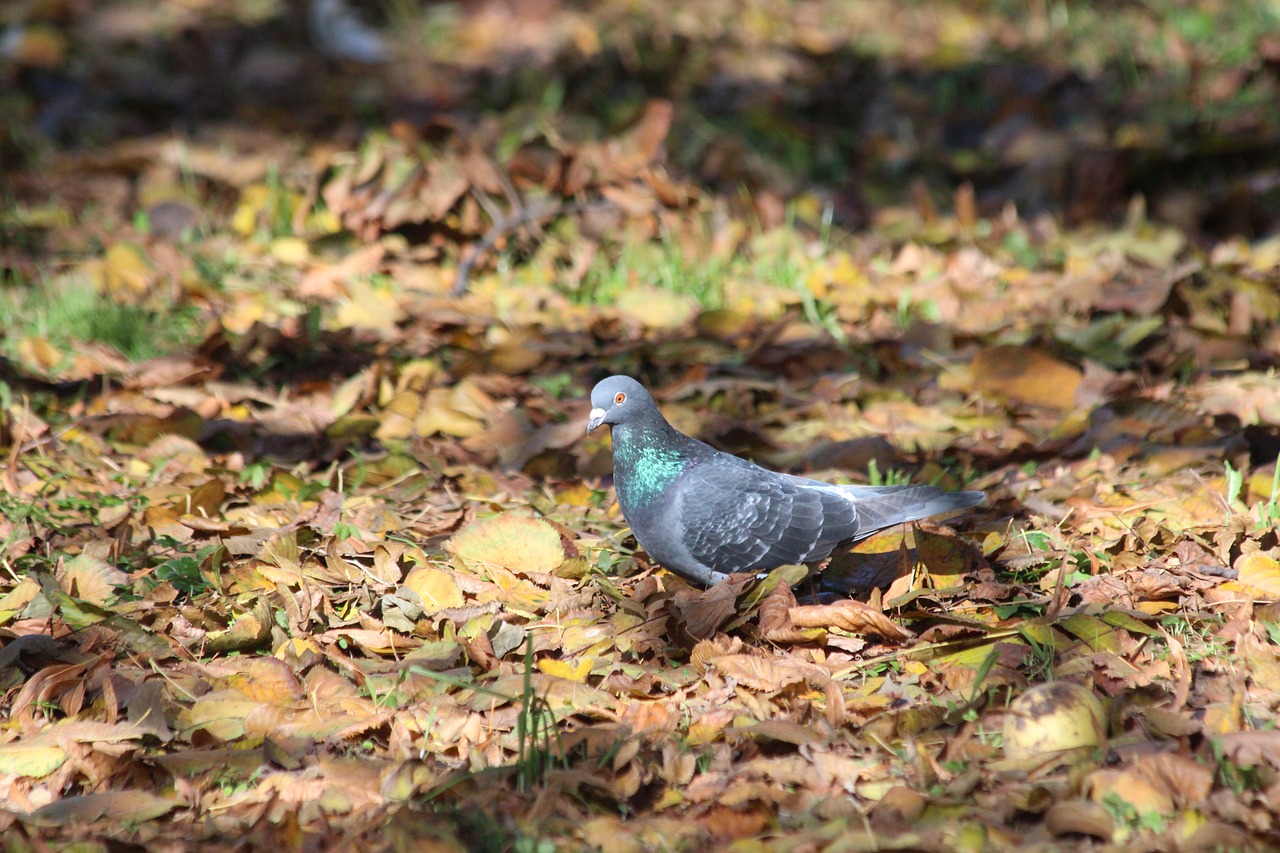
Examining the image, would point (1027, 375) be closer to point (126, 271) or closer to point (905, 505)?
point (905, 505)

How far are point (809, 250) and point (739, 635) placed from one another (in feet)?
9.57

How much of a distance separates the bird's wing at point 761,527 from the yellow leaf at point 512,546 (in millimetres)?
395

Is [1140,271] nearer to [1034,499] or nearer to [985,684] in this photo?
[1034,499]

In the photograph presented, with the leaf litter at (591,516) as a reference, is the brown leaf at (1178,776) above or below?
above

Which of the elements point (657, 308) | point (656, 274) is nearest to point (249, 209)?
point (656, 274)

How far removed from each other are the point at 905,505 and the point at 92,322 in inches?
122

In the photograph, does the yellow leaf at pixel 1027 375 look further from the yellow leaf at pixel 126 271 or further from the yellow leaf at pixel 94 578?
the yellow leaf at pixel 126 271

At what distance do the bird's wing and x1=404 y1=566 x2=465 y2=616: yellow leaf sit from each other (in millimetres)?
579

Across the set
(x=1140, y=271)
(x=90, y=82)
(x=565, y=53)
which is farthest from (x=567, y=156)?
(x=90, y=82)

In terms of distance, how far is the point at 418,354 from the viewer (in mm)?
4566

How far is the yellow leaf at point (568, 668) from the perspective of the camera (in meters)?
2.71

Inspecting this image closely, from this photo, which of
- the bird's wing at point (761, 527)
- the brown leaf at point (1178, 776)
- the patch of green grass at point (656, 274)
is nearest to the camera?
the brown leaf at point (1178, 776)

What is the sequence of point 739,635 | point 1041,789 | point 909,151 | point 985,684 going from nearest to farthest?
1. point 1041,789
2. point 985,684
3. point 739,635
4. point 909,151

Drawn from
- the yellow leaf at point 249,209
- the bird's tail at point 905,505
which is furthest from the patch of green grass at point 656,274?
the bird's tail at point 905,505
